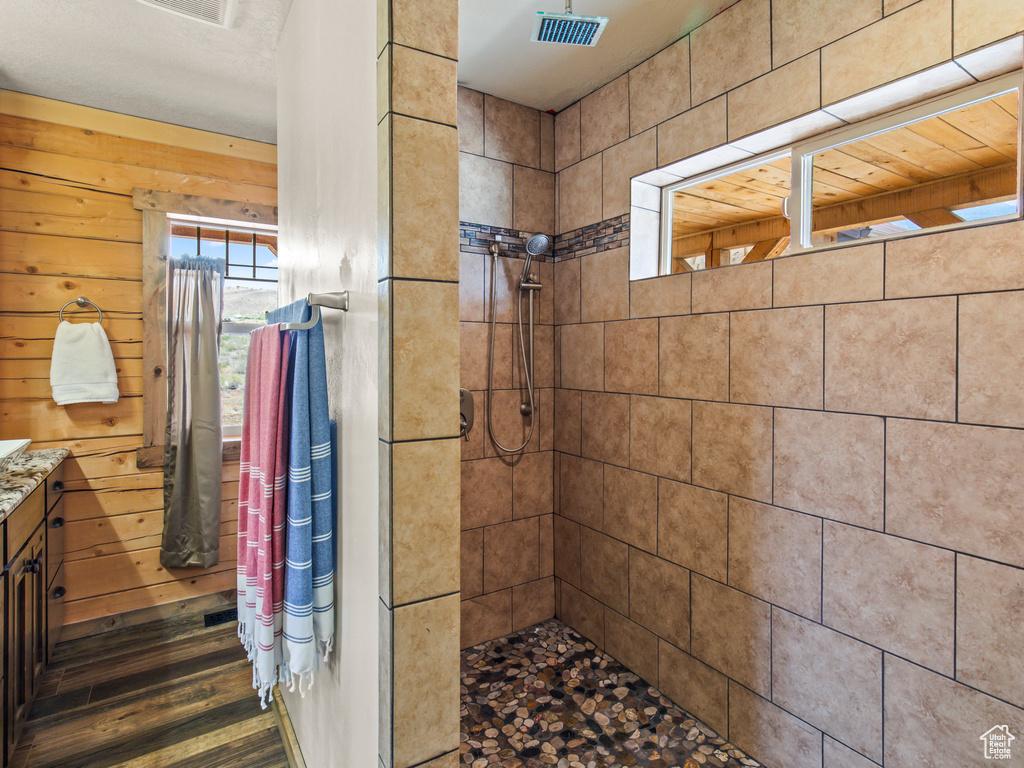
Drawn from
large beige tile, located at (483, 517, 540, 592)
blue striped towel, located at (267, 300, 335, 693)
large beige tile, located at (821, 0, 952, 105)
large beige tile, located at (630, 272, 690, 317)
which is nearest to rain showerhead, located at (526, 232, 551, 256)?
large beige tile, located at (630, 272, 690, 317)

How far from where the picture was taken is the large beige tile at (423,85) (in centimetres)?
84

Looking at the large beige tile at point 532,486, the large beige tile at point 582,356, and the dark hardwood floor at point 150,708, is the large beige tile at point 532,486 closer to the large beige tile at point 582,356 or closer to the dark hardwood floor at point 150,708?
the large beige tile at point 582,356

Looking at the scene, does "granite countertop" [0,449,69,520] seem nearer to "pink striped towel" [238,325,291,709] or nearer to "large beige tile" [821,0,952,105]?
"pink striped towel" [238,325,291,709]

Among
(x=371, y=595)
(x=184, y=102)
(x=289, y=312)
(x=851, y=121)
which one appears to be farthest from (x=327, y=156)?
(x=184, y=102)

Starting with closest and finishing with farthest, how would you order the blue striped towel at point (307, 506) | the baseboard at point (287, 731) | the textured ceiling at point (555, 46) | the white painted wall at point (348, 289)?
the white painted wall at point (348, 289)
the blue striped towel at point (307, 506)
the baseboard at point (287, 731)
the textured ceiling at point (555, 46)

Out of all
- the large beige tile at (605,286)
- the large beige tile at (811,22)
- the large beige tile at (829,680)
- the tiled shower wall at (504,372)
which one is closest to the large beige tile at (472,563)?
the tiled shower wall at (504,372)

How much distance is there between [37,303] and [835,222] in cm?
338

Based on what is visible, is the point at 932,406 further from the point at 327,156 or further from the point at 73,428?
the point at 73,428

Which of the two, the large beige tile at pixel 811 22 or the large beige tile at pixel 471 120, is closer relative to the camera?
the large beige tile at pixel 811 22

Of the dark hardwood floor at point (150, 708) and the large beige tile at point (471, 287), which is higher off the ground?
the large beige tile at point (471, 287)

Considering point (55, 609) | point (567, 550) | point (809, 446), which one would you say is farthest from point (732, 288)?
point (55, 609)

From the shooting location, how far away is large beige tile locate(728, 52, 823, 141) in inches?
60.7

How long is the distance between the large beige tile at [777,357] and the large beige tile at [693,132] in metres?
0.66

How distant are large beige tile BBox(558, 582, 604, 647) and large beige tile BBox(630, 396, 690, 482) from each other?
759 millimetres
